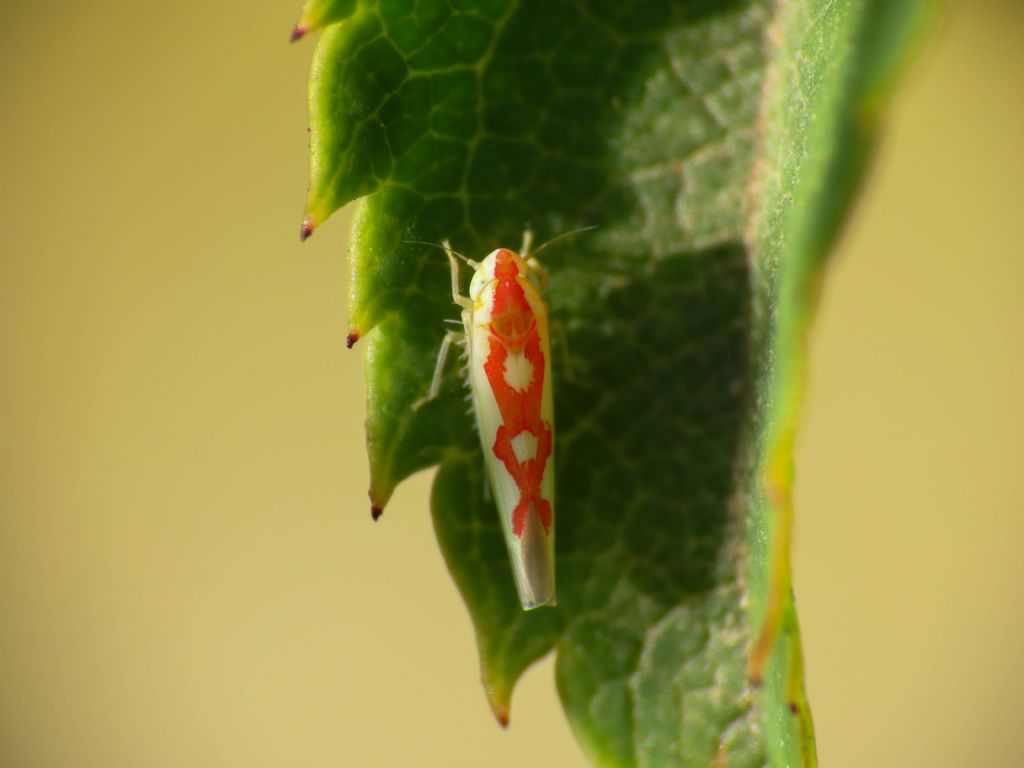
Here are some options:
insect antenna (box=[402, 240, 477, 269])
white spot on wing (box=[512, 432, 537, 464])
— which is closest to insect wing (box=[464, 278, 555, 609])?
white spot on wing (box=[512, 432, 537, 464])

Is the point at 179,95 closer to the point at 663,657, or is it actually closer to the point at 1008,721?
the point at 663,657

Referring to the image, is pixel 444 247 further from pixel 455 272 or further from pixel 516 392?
pixel 516 392

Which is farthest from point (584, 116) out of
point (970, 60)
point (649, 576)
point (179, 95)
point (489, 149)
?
Answer: point (970, 60)

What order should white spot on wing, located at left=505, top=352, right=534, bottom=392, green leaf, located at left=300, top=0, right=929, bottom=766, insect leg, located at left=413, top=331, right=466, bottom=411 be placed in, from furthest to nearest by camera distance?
white spot on wing, located at left=505, top=352, right=534, bottom=392
insect leg, located at left=413, top=331, right=466, bottom=411
green leaf, located at left=300, top=0, right=929, bottom=766

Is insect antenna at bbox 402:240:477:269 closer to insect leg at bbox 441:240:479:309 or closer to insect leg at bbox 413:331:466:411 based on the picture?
insect leg at bbox 441:240:479:309

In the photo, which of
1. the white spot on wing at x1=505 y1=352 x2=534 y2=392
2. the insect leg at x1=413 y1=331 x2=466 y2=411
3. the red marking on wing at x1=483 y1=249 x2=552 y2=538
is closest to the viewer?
the insect leg at x1=413 y1=331 x2=466 y2=411

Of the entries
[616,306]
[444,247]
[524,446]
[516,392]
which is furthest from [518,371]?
[444,247]
